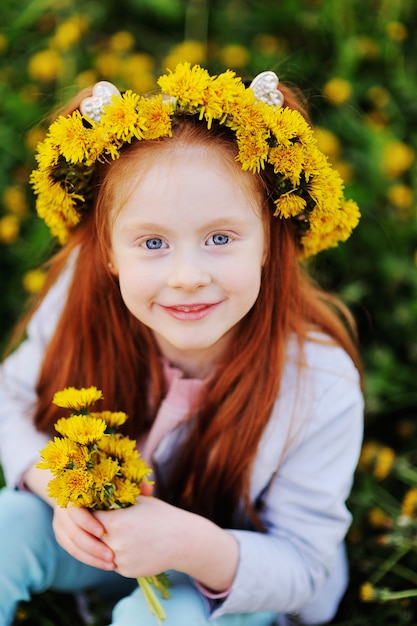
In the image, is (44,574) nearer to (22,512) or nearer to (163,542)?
(22,512)

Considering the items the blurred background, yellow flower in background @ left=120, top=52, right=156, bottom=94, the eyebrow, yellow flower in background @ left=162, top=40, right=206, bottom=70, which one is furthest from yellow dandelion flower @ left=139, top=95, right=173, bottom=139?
yellow flower in background @ left=162, top=40, right=206, bottom=70

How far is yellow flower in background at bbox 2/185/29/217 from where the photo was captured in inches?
85.4

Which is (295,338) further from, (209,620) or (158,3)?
(158,3)

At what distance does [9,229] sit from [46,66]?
0.57 m

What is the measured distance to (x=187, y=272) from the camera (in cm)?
105

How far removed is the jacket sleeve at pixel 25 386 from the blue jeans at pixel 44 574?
8cm

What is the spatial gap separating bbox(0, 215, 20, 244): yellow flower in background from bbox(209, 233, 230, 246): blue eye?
1.16m

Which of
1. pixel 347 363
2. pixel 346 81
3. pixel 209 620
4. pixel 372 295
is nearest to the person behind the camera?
pixel 209 620

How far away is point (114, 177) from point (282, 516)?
0.66 meters

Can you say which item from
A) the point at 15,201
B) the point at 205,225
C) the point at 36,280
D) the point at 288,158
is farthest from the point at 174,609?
the point at 15,201

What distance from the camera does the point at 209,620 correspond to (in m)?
1.27

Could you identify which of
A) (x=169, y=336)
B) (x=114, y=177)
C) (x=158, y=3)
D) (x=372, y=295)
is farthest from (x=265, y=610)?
(x=158, y=3)

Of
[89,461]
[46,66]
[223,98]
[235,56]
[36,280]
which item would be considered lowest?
[89,461]

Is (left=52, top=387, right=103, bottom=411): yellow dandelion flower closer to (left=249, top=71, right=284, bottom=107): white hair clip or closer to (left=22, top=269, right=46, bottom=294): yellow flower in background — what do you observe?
(left=249, top=71, right=284, bottom=107): white hair clip
